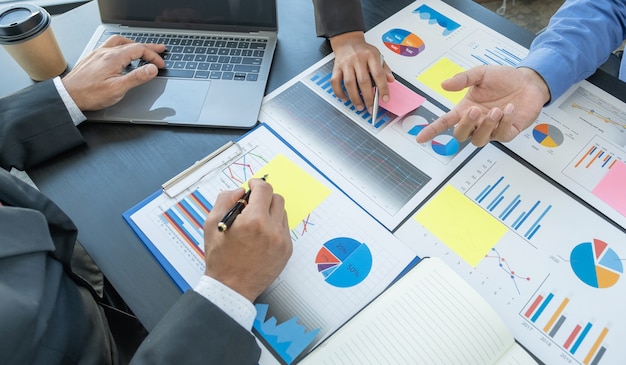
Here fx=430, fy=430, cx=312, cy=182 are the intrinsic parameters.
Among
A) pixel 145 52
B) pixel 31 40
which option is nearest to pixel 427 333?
pixel 145 52

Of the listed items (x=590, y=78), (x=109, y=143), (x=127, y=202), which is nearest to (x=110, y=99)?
(x=109, y=143)

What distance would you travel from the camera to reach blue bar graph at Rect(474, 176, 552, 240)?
0.69 metres

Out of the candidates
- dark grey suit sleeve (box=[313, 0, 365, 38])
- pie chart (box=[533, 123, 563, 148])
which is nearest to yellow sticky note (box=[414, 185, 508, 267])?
pie chart (box=[533, 123, 563, 148])

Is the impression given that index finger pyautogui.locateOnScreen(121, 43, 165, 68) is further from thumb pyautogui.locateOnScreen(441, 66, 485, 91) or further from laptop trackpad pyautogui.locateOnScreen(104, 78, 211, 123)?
thumb pyautogui.locateOnScreen(441, 66, 485, 91)

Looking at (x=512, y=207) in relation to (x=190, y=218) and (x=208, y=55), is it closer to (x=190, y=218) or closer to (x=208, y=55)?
(x=190, y=218)

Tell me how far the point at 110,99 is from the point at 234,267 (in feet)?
1.41

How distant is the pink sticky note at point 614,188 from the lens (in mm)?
715

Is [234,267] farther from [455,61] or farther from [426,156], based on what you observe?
[455,61]

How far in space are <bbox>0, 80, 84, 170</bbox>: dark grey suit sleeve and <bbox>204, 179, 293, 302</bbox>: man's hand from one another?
346 millimetres

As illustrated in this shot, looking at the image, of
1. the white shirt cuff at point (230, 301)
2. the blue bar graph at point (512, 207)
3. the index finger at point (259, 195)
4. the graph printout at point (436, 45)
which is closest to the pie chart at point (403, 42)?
the graph printout at point (436, 45)

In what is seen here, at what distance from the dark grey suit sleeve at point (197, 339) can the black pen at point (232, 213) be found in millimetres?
98

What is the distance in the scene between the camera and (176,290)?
25.0 inches

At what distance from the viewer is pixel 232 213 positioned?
0.63m

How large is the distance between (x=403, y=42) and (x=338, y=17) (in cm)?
16
